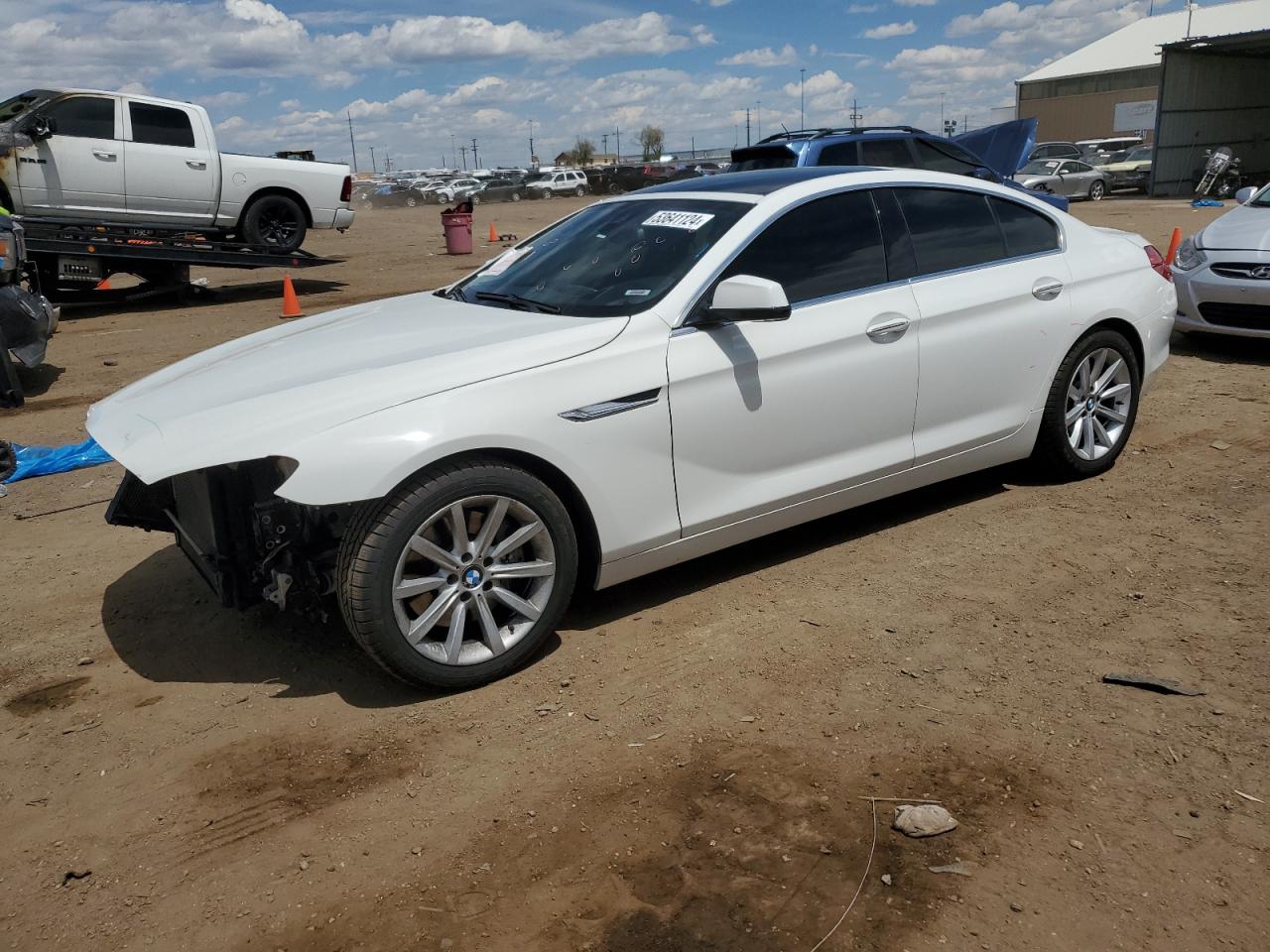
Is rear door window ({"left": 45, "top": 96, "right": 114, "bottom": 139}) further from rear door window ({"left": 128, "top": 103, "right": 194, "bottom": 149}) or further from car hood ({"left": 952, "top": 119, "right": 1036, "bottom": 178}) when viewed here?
car hood ({"left": 952, "top": 119, "right": 1036, "bottom": 178})

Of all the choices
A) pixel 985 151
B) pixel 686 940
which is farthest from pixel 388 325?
pixel 985 151

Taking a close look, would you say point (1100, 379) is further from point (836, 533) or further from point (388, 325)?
point (388, 325)

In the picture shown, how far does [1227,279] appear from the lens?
8.13m

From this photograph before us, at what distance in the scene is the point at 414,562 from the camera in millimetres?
3559

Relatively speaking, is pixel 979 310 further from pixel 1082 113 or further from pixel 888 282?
pixel 1082 113

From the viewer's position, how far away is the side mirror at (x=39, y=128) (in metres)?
13.1

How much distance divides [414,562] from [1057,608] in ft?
8.19

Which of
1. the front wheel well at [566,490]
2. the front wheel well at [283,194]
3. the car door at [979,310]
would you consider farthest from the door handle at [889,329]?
the front wheel well at [283,194]

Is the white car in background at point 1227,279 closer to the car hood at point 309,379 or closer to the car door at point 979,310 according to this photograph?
the car door at point 979,310

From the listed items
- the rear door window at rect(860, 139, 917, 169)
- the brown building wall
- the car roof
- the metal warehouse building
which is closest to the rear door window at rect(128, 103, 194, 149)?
the rear door window at rect(860, 139, 917, 169)

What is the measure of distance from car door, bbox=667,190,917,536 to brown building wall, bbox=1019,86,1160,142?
5770 centimetres

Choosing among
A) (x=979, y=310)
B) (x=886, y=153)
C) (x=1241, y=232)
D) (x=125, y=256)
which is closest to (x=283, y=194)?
(x=125, y=256)

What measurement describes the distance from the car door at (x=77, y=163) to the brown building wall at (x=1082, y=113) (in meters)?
52.4

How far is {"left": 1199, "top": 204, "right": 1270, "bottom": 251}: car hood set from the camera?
318 inches
